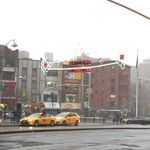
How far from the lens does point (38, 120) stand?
166ft

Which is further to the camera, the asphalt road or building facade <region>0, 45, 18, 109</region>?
building facade <region>0, 45, 18, 109</region>

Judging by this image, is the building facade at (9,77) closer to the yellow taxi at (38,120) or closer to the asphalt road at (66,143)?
the yellow taxi at (38,120)

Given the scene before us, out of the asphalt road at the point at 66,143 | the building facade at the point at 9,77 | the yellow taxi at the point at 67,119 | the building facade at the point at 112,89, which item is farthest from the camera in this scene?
the building facade at the point at 112,89

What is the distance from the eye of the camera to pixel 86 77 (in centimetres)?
13012

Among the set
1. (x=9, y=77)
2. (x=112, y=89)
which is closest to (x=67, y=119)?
(x=9, y=77)

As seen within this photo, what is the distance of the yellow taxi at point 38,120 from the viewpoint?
4964 centimetres

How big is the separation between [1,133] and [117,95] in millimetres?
101687

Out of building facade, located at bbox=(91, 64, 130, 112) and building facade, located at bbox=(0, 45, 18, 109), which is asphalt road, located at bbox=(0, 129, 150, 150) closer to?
building facade, located at bbox=(0, 45, 18, 109)

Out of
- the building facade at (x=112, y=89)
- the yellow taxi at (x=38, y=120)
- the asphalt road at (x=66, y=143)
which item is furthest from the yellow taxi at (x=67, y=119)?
the building facade at (x=112, y=89)

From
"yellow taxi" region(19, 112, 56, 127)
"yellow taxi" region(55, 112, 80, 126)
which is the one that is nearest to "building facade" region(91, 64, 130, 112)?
"yellow taxi" region(55, 112, 80, 126)

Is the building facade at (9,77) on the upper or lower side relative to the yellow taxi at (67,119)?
upper

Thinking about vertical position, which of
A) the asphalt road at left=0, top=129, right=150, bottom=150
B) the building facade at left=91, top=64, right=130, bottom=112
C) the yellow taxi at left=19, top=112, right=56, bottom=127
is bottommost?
the asphalt road at left=0, top=129, right=150, bottom=150

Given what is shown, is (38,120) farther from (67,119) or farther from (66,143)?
(66,143)

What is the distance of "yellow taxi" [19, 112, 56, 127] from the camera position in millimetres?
49641
